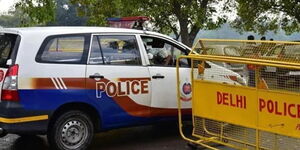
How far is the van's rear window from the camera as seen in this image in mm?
6031

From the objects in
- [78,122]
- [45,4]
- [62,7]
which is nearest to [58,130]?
[78,122]

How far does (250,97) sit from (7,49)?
3.09 m

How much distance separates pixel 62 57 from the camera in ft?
20.4

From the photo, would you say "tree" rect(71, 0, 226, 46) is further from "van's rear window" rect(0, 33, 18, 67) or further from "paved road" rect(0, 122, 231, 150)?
"van's rear window" rect(0, 33, 18, 67)

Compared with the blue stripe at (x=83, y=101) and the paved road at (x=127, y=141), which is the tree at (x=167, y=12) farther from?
the blue stripe at (x=83, y=101)

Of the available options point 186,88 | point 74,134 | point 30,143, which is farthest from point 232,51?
point 30,143

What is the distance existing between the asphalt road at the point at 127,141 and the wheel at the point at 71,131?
21.6 inches

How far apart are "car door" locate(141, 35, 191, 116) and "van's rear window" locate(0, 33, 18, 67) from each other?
193 cm

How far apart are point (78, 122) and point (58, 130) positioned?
1.02 feet

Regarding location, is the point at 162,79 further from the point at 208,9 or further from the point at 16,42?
the point at 208,9

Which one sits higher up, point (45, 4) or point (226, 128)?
point (45, 4)

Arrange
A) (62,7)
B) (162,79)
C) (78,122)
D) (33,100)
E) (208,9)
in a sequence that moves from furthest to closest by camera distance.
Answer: (62,7), (208,9), (162,79), (78,122), (33,100)

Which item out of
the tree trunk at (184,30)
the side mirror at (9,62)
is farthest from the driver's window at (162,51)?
the tree trunk at (184,30)

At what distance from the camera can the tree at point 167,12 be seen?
20922 millimetres
